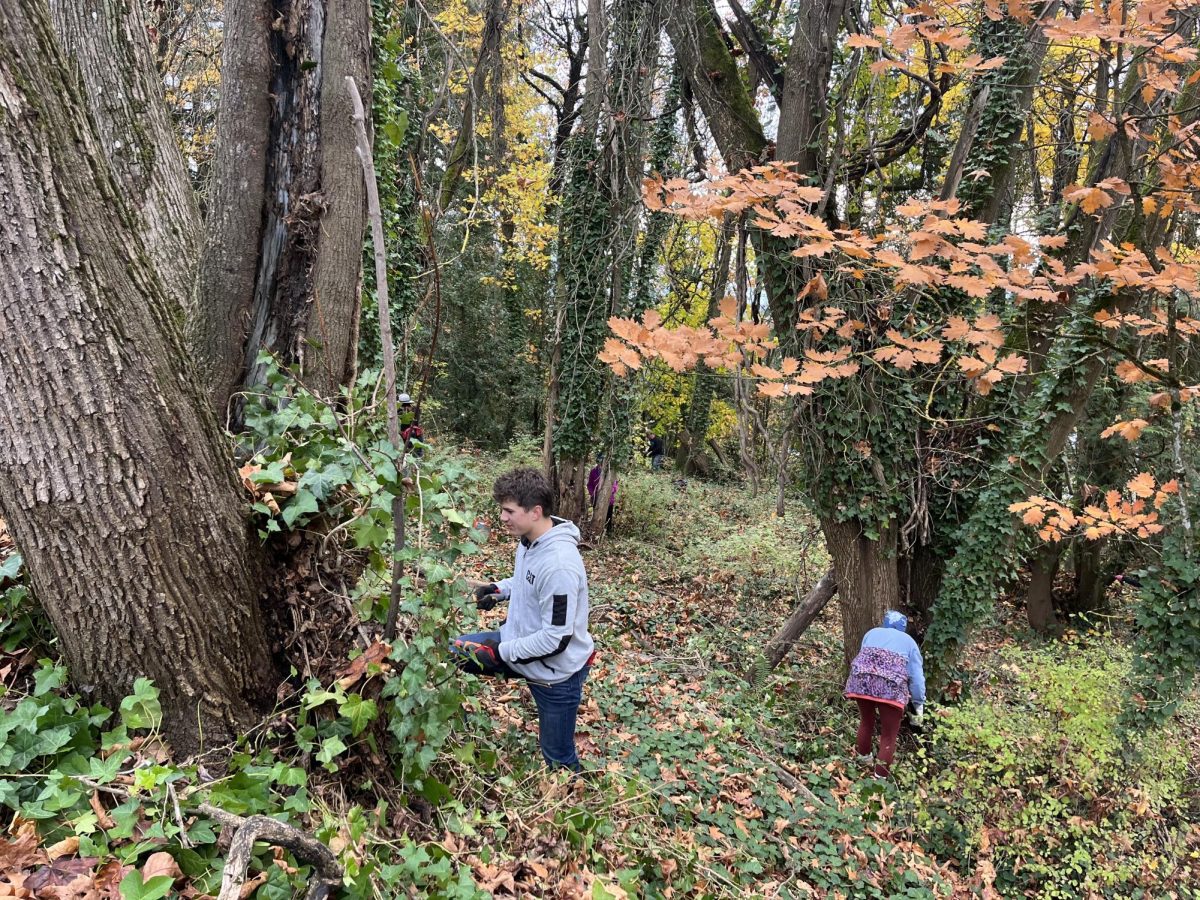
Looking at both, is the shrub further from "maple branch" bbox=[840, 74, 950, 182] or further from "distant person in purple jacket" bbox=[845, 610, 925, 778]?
"maple branch" bbox=[840, 74, 950, 182]

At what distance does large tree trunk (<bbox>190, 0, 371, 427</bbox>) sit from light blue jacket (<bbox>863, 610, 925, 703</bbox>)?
4.81 m

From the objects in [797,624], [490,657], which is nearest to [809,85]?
[797,624]

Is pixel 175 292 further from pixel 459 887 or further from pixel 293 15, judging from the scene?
A: pixel 459 887

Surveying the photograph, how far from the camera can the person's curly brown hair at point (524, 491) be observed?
3104mm

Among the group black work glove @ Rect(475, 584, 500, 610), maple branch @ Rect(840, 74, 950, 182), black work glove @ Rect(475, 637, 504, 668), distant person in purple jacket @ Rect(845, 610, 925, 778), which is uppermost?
maple branch @ Rect(840, 74, 950, 182)

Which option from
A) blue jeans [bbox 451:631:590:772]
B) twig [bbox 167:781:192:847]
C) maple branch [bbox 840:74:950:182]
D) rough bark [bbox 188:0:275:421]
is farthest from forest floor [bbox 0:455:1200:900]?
maple branch [bbox 840:74:950:182]

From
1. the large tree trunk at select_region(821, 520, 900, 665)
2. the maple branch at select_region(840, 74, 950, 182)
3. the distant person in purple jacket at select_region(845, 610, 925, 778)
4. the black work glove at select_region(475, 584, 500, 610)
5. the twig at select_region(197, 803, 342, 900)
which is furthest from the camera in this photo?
the large tree trunk at select_region(821, 520, 900, 665)

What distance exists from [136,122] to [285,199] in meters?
0.75

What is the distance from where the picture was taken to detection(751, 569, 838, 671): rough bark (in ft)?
23.8

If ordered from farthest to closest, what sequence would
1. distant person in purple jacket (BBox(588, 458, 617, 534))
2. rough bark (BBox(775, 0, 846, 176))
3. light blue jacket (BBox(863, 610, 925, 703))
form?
distant person in purple jacket (BBox(588, 458, 617, 534)), rough bark (BBox(775, 0, 846, 176)), light blue jacket (BBox(863, 610, 925, 703))

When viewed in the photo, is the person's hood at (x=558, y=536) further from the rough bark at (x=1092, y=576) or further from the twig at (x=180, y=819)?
the rough bark at (x=1092, y=576)

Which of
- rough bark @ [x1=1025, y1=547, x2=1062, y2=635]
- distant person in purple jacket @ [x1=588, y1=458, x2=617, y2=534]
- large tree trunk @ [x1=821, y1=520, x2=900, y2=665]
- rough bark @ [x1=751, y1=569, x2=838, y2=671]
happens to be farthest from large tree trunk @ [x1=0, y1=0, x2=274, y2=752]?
rough bark @ [x1=1025, y1=547, x2=1062, y2=635]

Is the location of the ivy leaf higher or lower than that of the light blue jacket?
higher

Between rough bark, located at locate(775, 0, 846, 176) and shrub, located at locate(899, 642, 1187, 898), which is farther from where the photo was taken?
rough bark, located at locate(775, 0, 846, 176)
